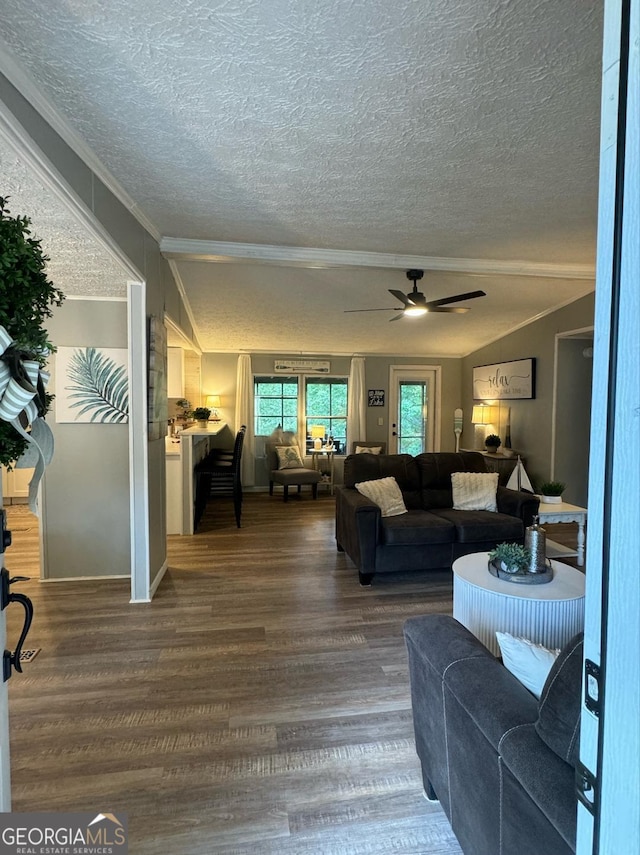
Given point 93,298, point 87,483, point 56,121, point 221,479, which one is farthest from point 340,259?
point 221,479

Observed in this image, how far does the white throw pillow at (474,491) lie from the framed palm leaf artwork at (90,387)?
9.81 feet

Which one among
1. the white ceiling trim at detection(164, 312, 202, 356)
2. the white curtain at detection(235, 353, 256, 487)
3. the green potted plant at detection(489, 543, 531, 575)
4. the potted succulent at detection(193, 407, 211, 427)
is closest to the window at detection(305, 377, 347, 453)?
the white curtain at detection(235, 353, 256, 487)

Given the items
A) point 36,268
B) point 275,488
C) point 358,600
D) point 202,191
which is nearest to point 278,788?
point 358,600

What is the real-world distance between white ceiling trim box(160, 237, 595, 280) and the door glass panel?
142 inches

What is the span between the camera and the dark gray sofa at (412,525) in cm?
327

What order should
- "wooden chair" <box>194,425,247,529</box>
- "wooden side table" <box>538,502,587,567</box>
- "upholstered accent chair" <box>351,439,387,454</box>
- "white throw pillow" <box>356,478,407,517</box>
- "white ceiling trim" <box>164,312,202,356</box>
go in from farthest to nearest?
"upholstered accent chair" <box>351,439,387,454</box>, "wooden chair" <box>194,425,247,529</box>, "white ceiling trim" <box>164,312,202,356</box>, "wooden side table" <box>538,502,587,567</box>, "white throw pillow" <box>356,478,407,517</box>

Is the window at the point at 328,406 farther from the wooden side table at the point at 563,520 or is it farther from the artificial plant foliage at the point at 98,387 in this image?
the artificial plant foliage at the point at 98,387

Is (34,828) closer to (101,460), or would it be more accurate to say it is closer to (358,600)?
(358,600)

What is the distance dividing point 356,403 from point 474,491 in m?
3.52

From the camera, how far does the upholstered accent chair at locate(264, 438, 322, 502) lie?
611 cm

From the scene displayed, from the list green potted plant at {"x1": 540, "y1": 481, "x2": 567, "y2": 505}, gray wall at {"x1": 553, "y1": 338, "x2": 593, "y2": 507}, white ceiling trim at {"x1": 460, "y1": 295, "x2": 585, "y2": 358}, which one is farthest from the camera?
gray wall at {"x1": 553, "y1": 338, "x2": 593, "y2": 507}

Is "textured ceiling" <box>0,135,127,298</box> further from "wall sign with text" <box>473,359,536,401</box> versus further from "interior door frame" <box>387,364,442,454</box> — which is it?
"wall sign with text" <box>473,359,536,401</box>

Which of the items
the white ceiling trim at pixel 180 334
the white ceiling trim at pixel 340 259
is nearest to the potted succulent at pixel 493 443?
the white ceiling trim at pixel 340 259

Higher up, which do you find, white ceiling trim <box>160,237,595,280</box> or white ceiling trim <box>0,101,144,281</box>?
white ceiling trim <box>160,237,595,280</box>
